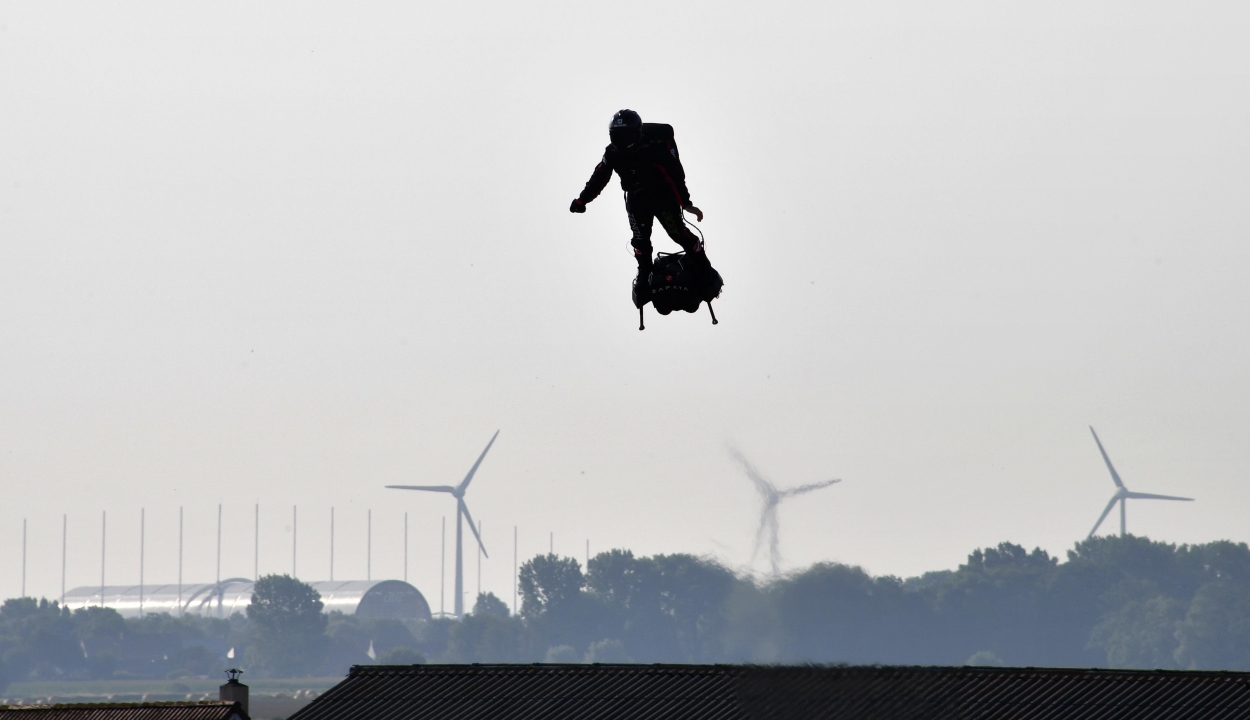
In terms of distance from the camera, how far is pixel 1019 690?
6262 centimetres

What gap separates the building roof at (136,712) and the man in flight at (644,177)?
132 ft

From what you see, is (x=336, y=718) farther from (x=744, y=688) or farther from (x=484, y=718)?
(x=744, y=688)

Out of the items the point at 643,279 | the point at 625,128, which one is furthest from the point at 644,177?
the point at 643,279

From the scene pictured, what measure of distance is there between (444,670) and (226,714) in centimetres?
940

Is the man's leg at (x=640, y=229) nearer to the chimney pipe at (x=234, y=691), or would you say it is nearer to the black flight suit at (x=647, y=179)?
the black flight suit at (x=647, y=179)

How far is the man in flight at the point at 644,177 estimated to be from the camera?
38.4 meters

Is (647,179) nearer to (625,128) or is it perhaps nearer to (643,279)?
(625,128)

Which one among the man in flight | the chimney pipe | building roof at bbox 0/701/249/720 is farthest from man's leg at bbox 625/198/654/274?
the chimney pipe

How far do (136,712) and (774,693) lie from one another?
27.6 meters

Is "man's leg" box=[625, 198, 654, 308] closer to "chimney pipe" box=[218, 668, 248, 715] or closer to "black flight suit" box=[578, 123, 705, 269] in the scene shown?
"black flight suit" box=[578, 123, 705, 269]

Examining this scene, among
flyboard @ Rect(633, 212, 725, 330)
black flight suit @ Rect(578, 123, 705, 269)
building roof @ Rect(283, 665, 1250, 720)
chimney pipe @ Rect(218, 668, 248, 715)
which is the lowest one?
building roof @ Rect(283, 665, 1250, 720)

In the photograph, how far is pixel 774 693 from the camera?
61.9 meters

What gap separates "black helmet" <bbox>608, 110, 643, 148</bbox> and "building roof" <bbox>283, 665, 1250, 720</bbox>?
1025 inches

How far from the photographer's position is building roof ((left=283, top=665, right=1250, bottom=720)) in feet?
195
